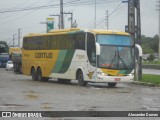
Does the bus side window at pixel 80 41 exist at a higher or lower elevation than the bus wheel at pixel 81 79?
higher

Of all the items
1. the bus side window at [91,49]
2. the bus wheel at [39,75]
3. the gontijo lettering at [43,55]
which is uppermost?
the bus side window at [91,49]

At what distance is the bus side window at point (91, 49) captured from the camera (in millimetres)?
29031

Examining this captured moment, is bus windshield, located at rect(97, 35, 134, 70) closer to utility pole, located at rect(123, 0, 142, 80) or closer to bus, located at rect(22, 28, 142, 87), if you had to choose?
bus, located at rect(22, 28, 142, 87)

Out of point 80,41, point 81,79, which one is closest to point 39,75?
point 81,79

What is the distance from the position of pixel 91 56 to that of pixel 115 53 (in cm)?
139

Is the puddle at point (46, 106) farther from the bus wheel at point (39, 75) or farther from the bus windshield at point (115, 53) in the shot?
the bus wheel at point (39, 75)

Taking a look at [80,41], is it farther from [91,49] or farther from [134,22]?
[134,22]

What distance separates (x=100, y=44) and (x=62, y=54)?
15.4 feet

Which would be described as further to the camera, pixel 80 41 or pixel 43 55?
pixel 43 55

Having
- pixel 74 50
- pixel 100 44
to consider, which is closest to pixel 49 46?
pixel 74 50

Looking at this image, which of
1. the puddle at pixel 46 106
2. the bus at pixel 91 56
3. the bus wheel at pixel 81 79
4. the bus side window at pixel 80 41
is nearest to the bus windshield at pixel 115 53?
the bus at pixel 91 56

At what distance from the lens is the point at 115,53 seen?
29078 mm

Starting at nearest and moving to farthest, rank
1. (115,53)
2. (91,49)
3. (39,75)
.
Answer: (115,53)
(91,49)
(39,75)

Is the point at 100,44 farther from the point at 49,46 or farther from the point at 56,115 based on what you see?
the point at 56,115
